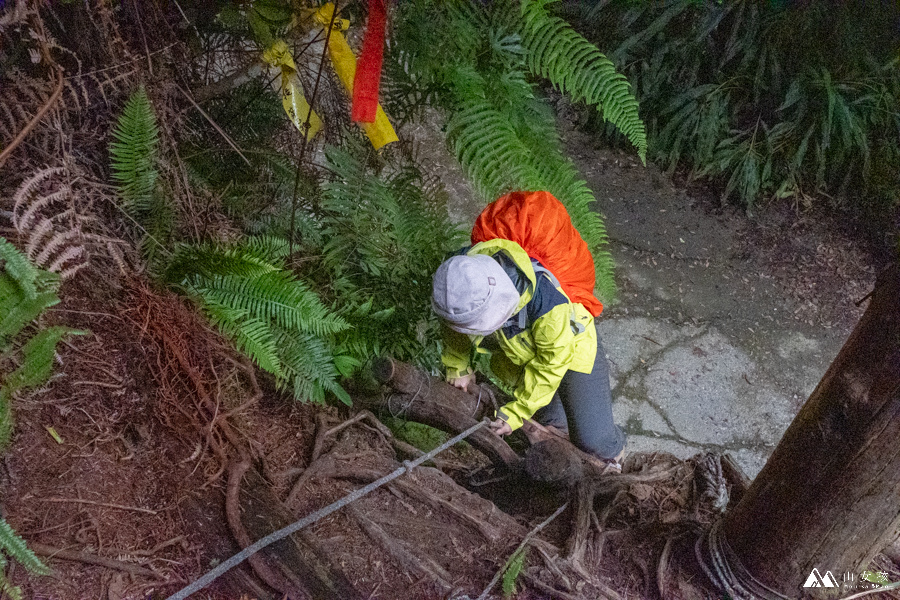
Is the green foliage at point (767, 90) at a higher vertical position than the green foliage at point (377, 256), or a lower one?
higher

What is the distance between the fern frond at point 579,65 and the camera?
2.41 meters

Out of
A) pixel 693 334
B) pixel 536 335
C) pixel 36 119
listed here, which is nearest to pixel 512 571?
pixel 536 335

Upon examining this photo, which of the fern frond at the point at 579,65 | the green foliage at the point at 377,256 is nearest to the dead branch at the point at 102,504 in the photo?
the green foliage at the point at 377,256

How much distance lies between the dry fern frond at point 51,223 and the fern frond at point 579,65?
1807mm

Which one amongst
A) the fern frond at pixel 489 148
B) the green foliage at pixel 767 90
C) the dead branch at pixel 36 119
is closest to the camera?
the dead branch at pixel 36 119

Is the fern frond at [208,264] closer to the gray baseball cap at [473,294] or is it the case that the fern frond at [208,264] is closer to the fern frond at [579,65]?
the gray baseball cap at [473,294]

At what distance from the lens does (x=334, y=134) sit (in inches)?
113

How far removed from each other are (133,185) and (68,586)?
4.15 ft

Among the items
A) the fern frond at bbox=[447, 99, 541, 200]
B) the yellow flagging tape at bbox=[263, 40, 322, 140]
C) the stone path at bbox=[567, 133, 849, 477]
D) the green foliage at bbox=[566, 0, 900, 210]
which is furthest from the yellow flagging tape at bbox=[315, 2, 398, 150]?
the green foliage at bbox=[566, 0, 900, 210]

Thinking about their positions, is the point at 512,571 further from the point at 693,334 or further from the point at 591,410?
the point at 693,334

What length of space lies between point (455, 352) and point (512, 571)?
1047 millimetres

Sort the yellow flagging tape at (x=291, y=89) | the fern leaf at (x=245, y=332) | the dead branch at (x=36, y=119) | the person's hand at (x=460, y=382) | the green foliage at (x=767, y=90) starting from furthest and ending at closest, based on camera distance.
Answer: the green foliage at (x=767, y=90) → the person's hand at (x=460, y=382) → the yellow flagging tape at (x=291, y=89) → the fern leaf at (x=245, y=332) → the dead branch at (x=36, y=119)

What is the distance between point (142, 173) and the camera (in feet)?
6.63

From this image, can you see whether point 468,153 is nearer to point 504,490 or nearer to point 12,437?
point 504,490
